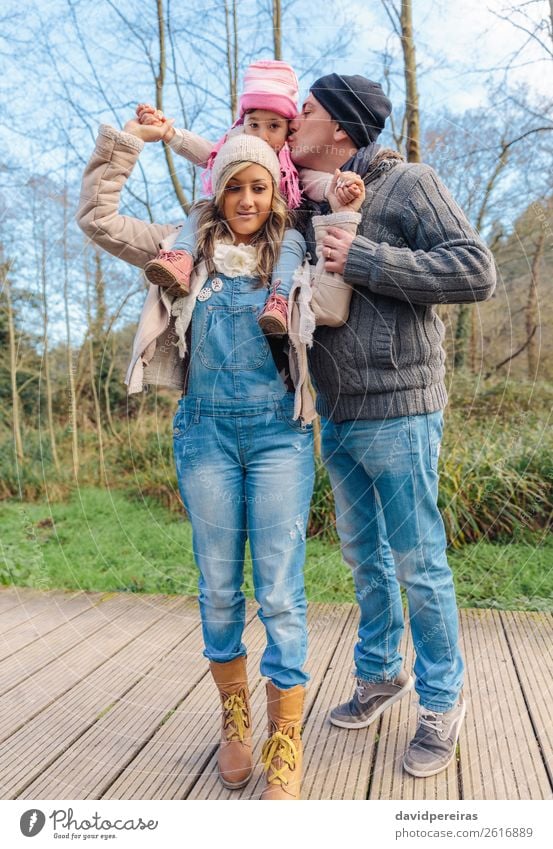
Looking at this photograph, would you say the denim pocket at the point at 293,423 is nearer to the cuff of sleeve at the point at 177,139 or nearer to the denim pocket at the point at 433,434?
the denim pocket at the point at 433,434

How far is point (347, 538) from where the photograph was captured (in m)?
2.04

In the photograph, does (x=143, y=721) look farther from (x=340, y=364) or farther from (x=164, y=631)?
(x=340, y=364)

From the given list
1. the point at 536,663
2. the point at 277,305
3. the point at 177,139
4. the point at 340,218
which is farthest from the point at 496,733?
the point at 177,139

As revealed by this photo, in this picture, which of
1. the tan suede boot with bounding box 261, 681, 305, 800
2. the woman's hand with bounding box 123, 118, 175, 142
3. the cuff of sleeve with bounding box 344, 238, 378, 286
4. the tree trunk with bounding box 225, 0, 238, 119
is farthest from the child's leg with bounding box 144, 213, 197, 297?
the tan suede boot with bounding box 261, 681, 305, 800

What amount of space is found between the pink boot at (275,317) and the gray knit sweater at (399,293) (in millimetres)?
177

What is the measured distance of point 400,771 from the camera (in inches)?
74.4

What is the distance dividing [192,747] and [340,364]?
1.07 metres

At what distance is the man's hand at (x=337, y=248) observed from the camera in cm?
171

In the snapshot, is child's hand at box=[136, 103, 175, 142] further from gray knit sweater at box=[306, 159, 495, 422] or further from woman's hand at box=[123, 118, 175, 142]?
gray knit sweater at box=[306, 159, 495, 422]

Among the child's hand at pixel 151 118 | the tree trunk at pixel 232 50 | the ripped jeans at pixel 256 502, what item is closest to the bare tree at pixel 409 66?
the tree trunk at pixel 232 50

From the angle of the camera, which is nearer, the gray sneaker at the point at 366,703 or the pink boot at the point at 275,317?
the pink boot at the point at 275,317

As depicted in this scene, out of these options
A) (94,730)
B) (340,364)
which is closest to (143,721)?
(94,730)

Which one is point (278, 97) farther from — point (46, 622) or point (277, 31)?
point (46, 622)

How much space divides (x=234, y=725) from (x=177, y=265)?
3.64ft
